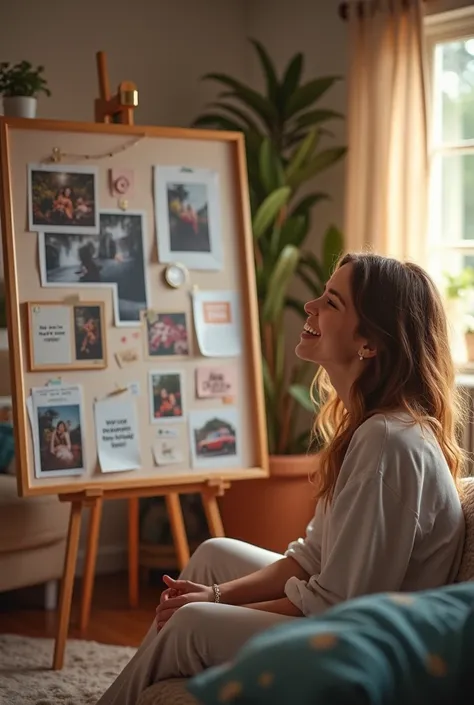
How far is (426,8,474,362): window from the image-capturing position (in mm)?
3627

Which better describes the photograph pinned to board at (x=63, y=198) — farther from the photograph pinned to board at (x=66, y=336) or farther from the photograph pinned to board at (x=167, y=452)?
the photograph pinned to board at (x=167, y=452)

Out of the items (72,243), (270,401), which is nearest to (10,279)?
Result: (72,243)

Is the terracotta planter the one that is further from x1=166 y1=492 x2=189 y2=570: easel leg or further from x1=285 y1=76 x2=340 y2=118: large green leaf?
x1=285 y1=76 x2=340 y2=118: large green leaf

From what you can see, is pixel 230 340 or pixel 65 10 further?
pixel 65 10

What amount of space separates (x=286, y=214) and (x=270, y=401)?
789mm

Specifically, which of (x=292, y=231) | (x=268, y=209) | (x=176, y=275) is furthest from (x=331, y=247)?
(x=176, y=275)

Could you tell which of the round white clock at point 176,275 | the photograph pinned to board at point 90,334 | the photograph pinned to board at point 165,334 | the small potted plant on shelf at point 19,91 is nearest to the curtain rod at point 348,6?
the small potted plant on shelf at point 19,91

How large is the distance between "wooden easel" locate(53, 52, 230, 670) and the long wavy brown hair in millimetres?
1131

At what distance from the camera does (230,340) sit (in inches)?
124

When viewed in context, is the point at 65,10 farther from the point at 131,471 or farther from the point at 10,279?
the point at 131,471

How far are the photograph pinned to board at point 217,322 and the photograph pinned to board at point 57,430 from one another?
41cm

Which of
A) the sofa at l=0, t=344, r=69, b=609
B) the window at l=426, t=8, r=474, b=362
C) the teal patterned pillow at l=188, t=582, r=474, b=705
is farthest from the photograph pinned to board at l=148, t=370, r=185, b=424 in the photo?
the teal patterned pillow at l=188, t=582, r=474, b=705

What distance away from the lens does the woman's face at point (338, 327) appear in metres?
1.98

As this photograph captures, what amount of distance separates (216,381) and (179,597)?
1.17 metres
